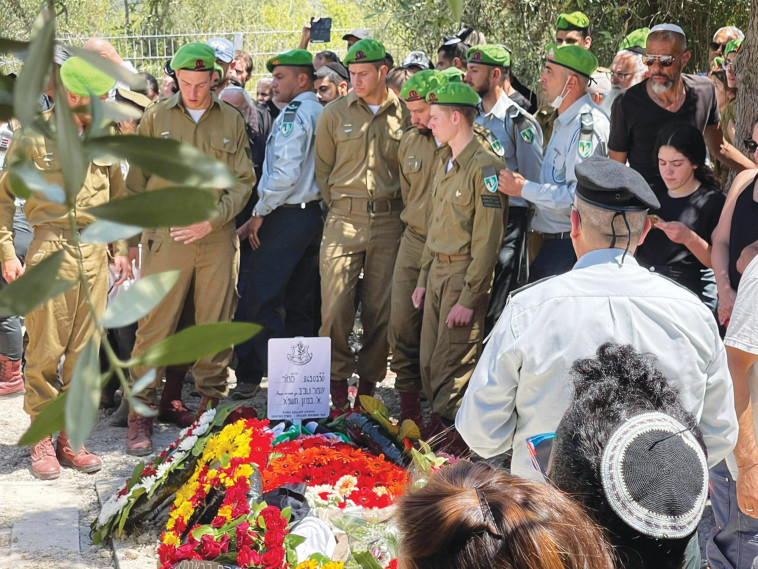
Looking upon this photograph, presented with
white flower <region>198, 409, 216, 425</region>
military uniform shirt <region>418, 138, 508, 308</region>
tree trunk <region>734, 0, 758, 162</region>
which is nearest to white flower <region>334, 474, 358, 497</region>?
white flower <region>198, 409, 216, 425</region>

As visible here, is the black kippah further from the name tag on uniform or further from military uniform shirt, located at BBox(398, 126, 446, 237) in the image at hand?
military uniform shirt, located at BBox(398, 126, 446, 237)

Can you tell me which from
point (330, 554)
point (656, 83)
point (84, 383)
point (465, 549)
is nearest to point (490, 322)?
point (656, 83)

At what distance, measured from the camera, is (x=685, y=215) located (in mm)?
3945

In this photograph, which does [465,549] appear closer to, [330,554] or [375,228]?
[330,554]

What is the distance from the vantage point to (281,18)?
21.9 metres

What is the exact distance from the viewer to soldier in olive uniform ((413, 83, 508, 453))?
441 cm

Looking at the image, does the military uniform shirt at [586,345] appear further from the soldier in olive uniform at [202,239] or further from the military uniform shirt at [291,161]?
the military uniform shirt at [291,161]

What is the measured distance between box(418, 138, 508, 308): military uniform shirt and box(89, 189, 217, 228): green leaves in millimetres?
3886

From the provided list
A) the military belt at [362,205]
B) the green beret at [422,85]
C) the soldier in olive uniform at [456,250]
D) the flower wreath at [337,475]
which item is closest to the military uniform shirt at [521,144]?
the soldier in olive uniform at [456,250]

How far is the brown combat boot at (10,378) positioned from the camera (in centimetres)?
573

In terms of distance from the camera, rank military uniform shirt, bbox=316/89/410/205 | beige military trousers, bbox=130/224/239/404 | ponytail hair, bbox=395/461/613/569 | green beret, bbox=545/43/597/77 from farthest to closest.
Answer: military uniform shirt, bbox=316/89/410/205 → beige military trousers, bbox=130/224/239/404 → green beret, bbox=545/43/597/77 → ponytail hair, bbox=395/461/613/569

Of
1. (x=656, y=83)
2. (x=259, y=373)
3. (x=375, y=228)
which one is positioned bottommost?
(x=259, y=373)

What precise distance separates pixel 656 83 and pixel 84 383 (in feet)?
14.2

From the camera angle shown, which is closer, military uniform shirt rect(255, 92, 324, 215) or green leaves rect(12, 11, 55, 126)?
green leaves rect(12, 11, 55, 126)
